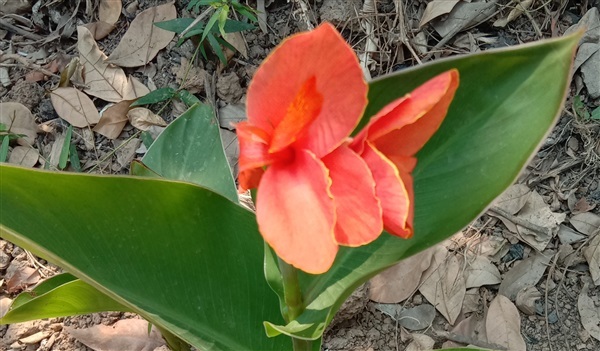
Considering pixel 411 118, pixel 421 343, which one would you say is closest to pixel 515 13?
pixel 421 343

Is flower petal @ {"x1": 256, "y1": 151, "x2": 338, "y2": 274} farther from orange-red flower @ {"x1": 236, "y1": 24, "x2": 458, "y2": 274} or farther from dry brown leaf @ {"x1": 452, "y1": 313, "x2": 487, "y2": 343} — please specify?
dry brown leaf @ {"x1": 452, "y1": 313, "x2": 487, "y2": 343}

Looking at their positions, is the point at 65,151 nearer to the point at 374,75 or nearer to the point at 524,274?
the point at 374,75

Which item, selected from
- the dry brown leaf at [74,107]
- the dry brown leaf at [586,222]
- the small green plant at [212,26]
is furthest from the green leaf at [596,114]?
the dry brown leaf at [74,107]

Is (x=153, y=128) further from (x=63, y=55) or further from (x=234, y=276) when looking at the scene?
(x=234, y=276)

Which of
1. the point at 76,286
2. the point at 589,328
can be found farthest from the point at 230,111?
the point at 589,328

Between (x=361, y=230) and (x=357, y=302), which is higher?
(x=361, y=230)

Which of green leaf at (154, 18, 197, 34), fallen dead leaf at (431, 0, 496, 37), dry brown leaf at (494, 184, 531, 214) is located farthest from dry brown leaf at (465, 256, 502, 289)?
green leaf at (154, 18, 197, 34)

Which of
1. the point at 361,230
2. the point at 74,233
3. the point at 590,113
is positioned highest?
the point at 361,230

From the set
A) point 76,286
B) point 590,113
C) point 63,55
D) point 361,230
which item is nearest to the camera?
point 361,230
